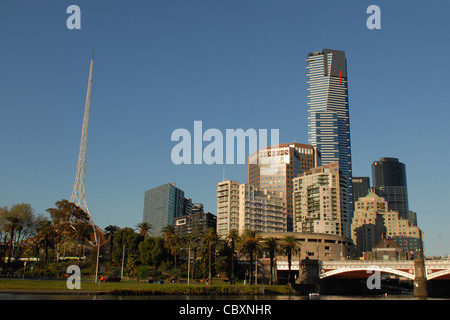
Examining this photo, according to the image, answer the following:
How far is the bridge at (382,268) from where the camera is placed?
4747 inches

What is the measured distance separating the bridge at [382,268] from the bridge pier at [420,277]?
0.83 meters

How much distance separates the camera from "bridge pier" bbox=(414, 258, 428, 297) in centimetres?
12256

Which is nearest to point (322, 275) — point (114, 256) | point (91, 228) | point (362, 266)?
point (362, 266)

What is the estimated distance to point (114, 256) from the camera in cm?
14750

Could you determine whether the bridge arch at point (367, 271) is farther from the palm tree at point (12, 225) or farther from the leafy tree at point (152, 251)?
the palm tree at point (12, 225)

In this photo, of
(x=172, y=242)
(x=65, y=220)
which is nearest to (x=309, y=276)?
(x=172, y=242)

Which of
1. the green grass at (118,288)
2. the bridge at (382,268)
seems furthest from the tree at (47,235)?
the bridge at (382,268)

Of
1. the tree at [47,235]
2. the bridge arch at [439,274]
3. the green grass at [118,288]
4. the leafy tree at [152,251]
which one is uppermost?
the tree at [47,235]

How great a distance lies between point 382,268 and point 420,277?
10621 mm

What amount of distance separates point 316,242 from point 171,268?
81683 mm

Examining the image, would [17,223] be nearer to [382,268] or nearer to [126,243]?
[126,243]

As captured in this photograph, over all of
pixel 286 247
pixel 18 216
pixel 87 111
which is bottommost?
pixel 286 247

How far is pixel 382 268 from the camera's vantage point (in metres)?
129
